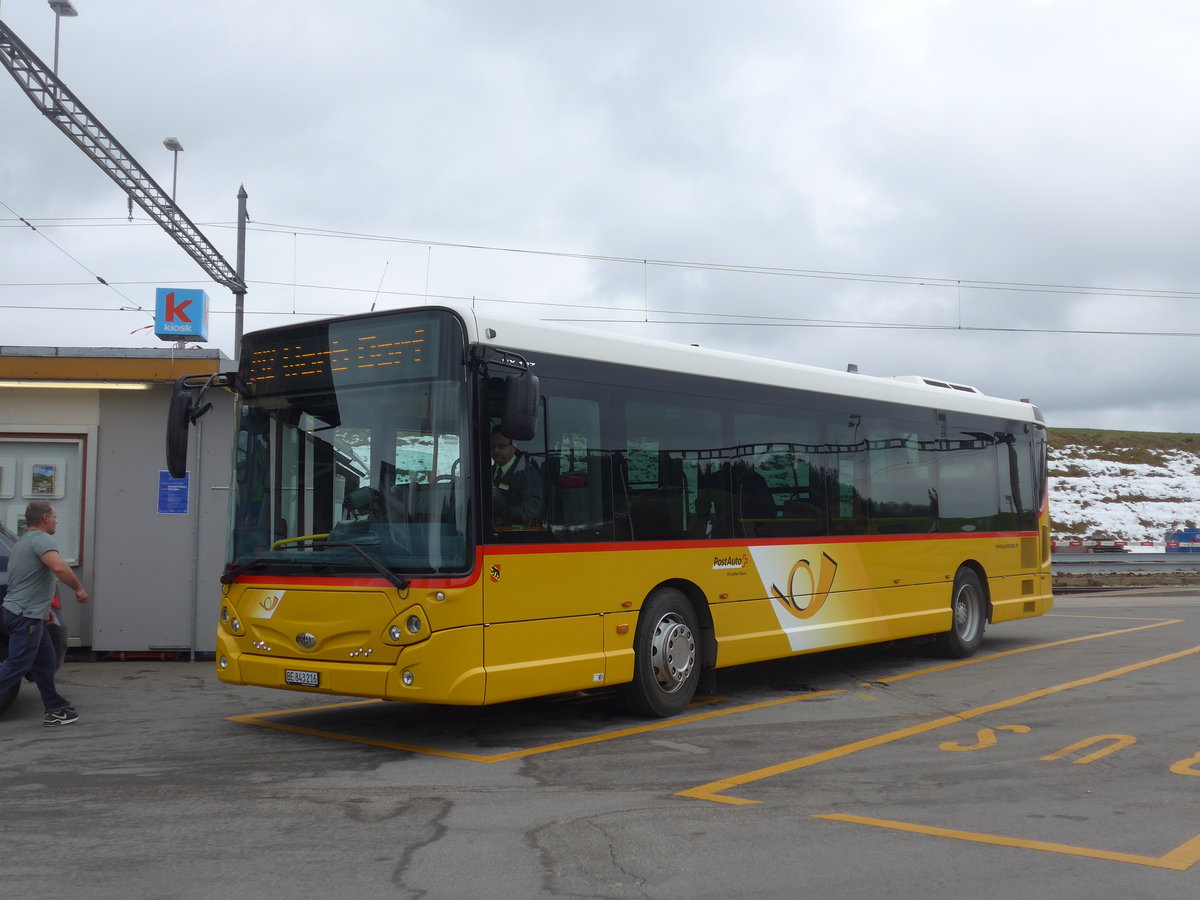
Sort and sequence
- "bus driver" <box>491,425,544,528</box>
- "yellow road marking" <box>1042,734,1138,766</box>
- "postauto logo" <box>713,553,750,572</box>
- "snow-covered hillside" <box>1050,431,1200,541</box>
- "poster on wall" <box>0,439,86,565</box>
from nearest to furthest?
1. "yellow road marking" <box>1042,734,1138,766</box>
2. "bus driver" <box>491,425,544,528</box>
3. "postauto logo" <box>713,553,750,572</box>
4. "poster on wall" <box>0,439,86,565</box>
5. "snow-covered hillside" <box>1050,431,1200,541</box>

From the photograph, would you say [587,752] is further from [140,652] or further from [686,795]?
[140,652]

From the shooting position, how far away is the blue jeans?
8.81m

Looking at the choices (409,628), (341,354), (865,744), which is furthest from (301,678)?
(865,744)

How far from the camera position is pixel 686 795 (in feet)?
21.2

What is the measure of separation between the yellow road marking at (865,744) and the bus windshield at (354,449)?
2.15 meters

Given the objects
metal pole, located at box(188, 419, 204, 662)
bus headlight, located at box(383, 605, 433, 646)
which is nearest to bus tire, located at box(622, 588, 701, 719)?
bus headlight, located at box(383, 605, 433, 646)

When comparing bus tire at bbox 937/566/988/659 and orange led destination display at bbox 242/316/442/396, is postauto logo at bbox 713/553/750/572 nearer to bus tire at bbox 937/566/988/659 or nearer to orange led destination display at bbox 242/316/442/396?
orange led destination display at bbox 242/316/442/396

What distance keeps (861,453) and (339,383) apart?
5676 millimetres

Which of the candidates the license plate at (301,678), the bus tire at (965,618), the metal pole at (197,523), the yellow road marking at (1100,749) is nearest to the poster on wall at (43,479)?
the metal pole at (197,523)

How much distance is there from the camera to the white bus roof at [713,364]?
26.6ft

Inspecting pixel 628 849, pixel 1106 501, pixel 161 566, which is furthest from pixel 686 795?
pixel 1106 501

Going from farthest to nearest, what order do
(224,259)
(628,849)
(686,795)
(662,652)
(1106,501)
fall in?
1. (1106,501)
2. (224,259)
3. (662,652)
4. (686,795)
5. (628,849)

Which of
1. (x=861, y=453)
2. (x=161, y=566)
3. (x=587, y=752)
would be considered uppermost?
(x=861, y=453)

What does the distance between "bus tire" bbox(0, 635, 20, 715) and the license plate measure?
8.45 feet
